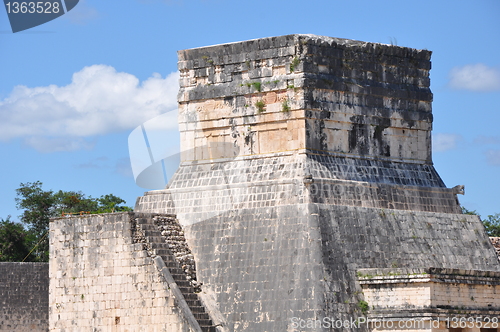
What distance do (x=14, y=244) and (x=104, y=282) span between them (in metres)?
21.5

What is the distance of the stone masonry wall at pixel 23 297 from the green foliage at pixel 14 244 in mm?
10350

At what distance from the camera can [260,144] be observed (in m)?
27.5

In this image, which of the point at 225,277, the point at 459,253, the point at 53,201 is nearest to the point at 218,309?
the point at 225,277

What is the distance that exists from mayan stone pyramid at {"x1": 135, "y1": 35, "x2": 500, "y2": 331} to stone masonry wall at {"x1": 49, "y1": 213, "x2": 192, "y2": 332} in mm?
1324

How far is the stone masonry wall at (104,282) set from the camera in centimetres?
2586

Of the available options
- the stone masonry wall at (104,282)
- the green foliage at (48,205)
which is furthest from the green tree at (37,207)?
the stone masonry wall at (104,282)

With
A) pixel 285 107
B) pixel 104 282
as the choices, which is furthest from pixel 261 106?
pixel 104 282

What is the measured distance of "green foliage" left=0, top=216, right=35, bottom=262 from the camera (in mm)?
46688

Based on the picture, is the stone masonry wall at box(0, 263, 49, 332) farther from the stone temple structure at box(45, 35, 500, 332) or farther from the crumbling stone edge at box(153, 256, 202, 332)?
the crumbling stone edge at box(153, 256, 202, 332)

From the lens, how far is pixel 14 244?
47.3 meters

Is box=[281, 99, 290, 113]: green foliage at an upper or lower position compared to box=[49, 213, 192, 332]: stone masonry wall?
upper

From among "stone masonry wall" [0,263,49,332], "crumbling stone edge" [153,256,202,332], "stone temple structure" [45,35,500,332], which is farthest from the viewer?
"stone masonry wall" [0,263,49,332]

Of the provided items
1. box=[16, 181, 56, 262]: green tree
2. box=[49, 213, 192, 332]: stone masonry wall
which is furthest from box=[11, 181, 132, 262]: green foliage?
box=[49, 213, 192, 332]: stone masonry wall

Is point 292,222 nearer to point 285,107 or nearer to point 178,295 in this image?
point 285,107
